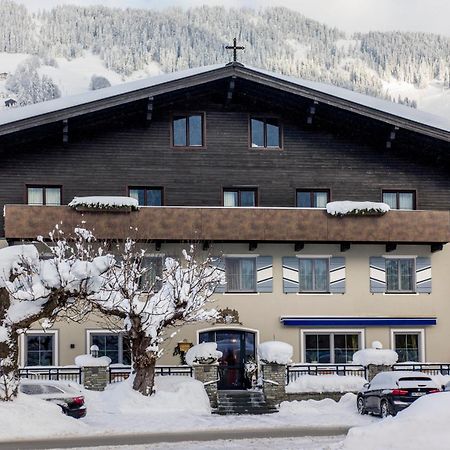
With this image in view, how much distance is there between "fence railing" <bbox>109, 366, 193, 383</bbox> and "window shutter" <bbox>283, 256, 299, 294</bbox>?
5.24 m

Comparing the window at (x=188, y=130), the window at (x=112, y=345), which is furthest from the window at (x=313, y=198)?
the window at (x=112, y=345)

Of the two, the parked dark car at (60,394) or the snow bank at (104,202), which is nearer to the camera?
the parked dark car at (60,394)

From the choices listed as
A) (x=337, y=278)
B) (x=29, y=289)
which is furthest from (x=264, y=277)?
(x=29, y=289)

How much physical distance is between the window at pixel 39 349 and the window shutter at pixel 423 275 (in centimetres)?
1353

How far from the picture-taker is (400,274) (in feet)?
113

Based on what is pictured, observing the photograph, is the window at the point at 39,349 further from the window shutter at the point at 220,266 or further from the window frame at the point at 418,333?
the window frame at the point at 418,333

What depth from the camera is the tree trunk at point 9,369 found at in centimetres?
2344

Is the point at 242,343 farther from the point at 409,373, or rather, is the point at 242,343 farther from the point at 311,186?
the point at 409,373

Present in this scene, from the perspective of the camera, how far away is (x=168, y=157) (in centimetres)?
3428

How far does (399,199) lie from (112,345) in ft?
39.8

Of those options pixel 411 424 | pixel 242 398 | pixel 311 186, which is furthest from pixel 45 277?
pixel 311 186

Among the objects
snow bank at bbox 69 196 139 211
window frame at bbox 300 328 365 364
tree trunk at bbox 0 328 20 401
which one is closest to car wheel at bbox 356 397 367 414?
window frame at bbox 300 328 365 364

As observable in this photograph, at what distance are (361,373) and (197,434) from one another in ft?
32.0

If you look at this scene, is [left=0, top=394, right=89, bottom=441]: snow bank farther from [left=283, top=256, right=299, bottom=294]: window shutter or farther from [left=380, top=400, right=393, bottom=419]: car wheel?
[left=283, top=256, right=299, bottom=294]: window shutter
